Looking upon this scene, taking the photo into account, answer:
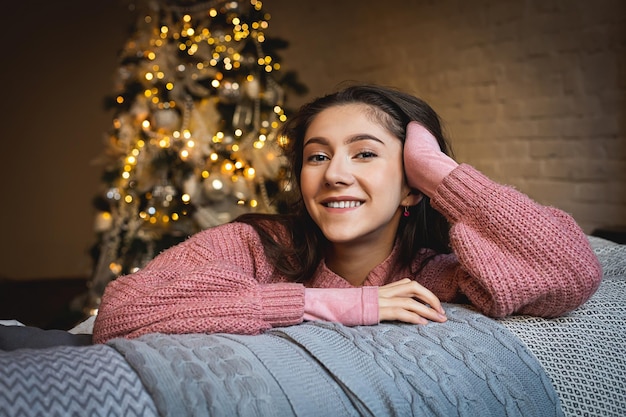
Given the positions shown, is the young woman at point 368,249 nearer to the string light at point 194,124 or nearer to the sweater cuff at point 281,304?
the sweater cuff at point 281,304

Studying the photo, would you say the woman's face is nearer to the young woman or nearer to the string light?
the young woman

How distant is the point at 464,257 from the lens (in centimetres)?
143

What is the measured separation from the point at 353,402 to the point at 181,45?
2.58 meters

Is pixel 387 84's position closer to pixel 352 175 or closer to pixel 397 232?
pixel 397 232

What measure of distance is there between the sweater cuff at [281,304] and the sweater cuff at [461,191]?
392 mm

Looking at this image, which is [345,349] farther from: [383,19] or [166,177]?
[383,19]

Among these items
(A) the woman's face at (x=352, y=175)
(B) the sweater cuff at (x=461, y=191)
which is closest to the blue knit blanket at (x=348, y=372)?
(B) the sweater cuff at (x=461, y=191)

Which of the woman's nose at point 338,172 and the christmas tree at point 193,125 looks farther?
the christmas tree at point 193,125

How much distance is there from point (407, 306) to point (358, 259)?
0.43 m

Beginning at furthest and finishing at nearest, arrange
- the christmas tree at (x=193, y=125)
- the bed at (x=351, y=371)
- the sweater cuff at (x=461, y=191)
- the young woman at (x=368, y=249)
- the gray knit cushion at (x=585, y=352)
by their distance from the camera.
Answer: the christmas tree at (x=193, y=125)
the sweater cuff at (x=461, y=191)
the young woman at (x=368, y=249)
the gray knit cushion at (x=585, y=352)
the bed at (x=351, y=371)

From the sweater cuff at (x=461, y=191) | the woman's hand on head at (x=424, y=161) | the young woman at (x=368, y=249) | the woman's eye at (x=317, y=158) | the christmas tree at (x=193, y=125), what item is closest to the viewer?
the young woman at (x=368, y=249)

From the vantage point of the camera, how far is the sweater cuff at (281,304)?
4.28 ft

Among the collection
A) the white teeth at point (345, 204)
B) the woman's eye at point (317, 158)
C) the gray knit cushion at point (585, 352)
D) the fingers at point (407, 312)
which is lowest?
the gray knit cushion at point (585, 352)

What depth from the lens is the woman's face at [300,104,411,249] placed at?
5.32ft
